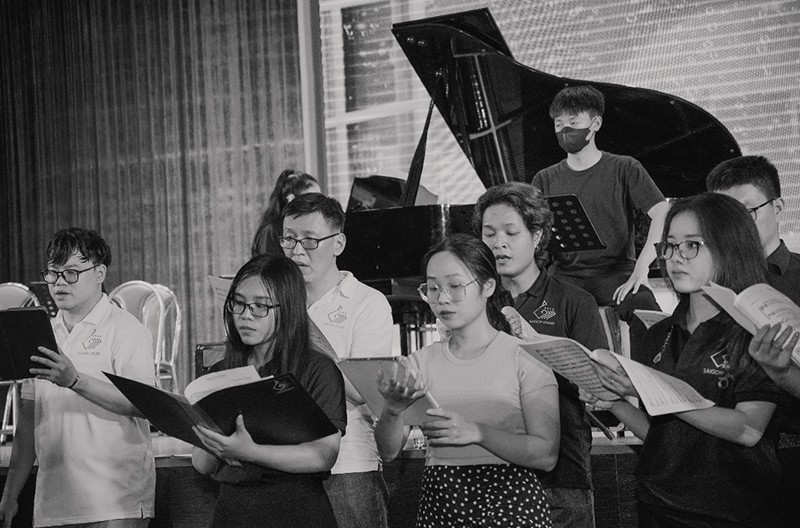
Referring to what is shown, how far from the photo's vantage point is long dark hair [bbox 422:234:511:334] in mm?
2332

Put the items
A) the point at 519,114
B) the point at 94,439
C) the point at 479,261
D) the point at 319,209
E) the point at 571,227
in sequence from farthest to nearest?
1. the point at 519,114
2. the point at 571,227
3. the point at 319,209
4. the point at 94,439
5. the point at 479,261

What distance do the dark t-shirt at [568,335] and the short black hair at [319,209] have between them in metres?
0.63

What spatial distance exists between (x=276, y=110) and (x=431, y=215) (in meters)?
2.76

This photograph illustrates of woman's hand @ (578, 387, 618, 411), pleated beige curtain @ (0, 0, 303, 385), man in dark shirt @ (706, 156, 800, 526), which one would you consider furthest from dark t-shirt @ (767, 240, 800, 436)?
pleated beige curtain @ (0, 0, 303, 385)

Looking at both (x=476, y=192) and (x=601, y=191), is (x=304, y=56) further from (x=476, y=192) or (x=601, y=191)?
(x=601, y=191)

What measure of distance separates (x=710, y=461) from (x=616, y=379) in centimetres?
27

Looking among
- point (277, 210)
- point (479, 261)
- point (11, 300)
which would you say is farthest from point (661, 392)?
point (11, 300)

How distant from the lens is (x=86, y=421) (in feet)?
9.39

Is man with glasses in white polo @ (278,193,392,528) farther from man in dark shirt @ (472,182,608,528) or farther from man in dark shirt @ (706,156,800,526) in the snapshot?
man in dark shirt @ (706,156,800,526)

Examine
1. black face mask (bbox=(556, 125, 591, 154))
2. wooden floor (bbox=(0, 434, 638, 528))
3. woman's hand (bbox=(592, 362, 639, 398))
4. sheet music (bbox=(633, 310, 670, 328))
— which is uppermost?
black face mask (bbox=(556, 125, 591, 154))

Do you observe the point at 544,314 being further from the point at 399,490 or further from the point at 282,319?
the point at 399,490

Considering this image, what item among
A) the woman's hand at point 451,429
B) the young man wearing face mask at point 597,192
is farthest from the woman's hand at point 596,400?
the young man wearing face mask at point 597,192

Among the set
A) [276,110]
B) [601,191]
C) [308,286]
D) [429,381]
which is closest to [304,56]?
[276,110]

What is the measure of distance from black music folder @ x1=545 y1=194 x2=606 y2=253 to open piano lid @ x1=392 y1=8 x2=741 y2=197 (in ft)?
4.45
